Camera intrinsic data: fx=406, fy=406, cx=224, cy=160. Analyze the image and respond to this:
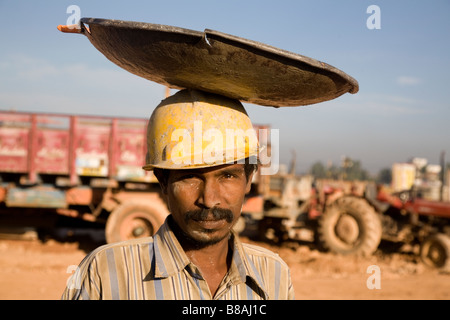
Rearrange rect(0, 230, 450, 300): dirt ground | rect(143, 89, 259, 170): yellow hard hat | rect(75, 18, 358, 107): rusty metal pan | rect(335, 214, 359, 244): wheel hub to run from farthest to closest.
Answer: rect(335, 214, 359, 244): wheel hub < rect(0, 230, 450, 300): dirt ground < rect(143, 89, 259, 170): yellow hard hat < rect(75, 18, 358, 107): rusty metal pan

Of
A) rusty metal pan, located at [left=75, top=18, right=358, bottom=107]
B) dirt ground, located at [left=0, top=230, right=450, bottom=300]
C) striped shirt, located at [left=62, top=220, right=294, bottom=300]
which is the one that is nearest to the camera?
rusty metal pan, located at [left=75, top=18, right=358, bottom=107]

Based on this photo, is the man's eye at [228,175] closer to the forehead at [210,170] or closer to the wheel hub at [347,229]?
the forehead at [210,170]

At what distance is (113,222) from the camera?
8.77 meters

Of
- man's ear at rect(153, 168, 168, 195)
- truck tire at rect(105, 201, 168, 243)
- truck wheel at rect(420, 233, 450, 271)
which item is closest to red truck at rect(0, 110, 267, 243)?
truck tire at rect(105, 201, 168, 243)

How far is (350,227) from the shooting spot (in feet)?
32.7

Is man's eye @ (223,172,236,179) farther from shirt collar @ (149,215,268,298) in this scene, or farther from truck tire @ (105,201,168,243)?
truck tire @ (105,201,168,243)

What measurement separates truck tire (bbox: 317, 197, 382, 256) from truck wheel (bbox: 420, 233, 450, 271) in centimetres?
102

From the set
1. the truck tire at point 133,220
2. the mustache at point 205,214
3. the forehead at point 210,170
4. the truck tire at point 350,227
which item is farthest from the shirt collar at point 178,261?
the truck tire at point 350,227

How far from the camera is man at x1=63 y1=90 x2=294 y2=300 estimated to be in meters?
1.59

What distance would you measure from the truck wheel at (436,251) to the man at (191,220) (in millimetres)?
8429

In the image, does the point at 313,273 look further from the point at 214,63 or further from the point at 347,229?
A: the point at 214,63

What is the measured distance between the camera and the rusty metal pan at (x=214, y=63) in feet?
4.36

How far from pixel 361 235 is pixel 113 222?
5813 millimetres
